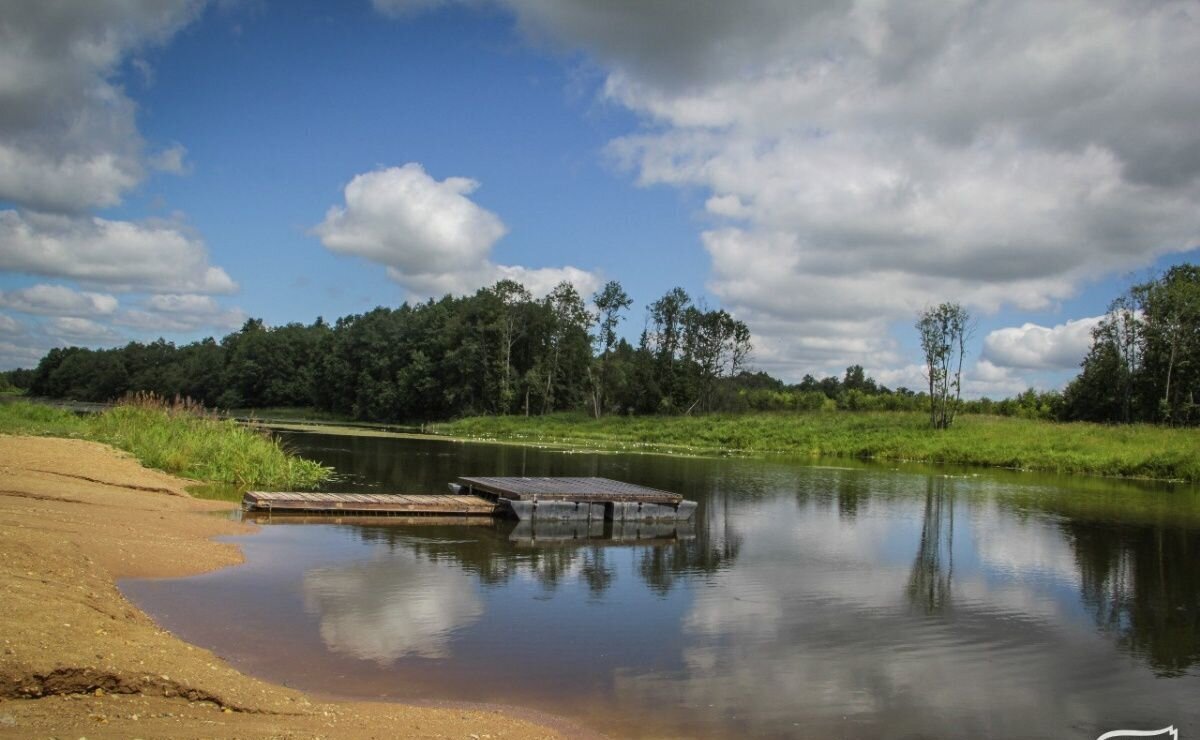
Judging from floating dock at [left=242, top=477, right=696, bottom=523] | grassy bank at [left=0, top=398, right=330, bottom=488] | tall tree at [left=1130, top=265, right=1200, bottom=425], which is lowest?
floating dock at [left=242, top=477, right=696, bottom=523]

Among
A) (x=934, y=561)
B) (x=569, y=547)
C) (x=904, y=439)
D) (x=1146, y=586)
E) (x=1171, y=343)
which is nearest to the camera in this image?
(x=1146, y=586)

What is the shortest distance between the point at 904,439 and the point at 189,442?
1613 inches

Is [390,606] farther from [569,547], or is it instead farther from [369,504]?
[369,504]

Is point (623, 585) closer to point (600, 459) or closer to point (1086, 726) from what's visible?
point (1086, 726)

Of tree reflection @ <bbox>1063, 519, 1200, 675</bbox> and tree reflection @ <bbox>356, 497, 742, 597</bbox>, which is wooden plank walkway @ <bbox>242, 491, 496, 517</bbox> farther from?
tree reflection @ <bbox>1063, 519, 1200, 675</bbox>

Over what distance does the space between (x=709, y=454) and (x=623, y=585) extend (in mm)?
34875

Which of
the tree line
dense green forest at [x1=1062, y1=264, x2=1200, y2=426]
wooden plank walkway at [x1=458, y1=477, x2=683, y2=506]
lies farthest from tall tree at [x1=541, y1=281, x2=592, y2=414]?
wooden plank walkway at [x1=458, y1=477, x2=683, y2=506]

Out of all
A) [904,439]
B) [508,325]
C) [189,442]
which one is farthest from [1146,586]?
[508,325]

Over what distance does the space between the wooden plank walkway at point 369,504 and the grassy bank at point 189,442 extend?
419 cm

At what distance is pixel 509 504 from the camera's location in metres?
20.9

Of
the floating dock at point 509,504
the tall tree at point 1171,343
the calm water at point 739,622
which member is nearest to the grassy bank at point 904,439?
the tall tree at point 1171,343

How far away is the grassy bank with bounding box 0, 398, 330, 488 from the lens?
80.0ft

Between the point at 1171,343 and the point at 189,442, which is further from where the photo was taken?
the point at 1171,343

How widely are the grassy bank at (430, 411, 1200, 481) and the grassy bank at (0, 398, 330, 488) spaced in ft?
95.2
